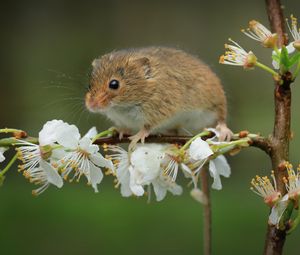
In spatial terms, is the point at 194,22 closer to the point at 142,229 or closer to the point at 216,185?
the point at 142,229

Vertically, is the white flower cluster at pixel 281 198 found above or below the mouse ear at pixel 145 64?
below

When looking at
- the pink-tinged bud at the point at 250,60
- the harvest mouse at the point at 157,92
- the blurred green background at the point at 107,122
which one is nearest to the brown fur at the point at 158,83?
the harvest mouse at the point at 157,92

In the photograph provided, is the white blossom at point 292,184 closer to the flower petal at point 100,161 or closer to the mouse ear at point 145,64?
the flower petal at point 100,161

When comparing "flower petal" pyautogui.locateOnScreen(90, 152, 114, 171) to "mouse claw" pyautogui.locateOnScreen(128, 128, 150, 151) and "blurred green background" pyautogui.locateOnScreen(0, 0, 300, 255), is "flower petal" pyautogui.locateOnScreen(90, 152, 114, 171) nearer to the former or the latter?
"mouse claw" pyautogui.locateOnScreen(128, 128, 150, 151)

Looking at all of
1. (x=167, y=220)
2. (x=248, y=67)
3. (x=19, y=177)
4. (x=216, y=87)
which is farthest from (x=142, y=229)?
(x=248, y=67)

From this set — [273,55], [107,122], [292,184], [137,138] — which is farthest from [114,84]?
[107,122]

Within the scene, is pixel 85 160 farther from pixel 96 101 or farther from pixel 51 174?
pixel 96 101

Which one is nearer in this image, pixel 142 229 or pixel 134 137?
pixel 134 137
